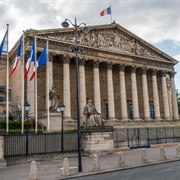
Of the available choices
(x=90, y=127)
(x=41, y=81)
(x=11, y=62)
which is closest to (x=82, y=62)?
(x=41, y=81)

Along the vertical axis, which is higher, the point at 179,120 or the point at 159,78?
the point at 159,78

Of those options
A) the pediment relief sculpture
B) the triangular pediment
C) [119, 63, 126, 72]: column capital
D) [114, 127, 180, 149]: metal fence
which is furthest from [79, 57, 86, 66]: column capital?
[114, 127, 180, 149]: metal fence

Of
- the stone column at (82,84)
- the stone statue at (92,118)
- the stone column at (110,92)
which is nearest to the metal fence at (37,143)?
the stone statue at (92,118)

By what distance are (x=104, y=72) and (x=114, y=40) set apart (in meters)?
5.55

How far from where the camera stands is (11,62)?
3700 centimetres

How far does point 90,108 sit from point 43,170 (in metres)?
8.18

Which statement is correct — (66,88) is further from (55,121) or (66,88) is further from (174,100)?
(174,100)

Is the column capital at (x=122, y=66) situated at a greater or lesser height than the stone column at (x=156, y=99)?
greater

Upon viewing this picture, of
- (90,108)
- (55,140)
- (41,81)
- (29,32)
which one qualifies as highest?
(29,32)

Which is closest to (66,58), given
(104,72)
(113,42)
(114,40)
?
(104,72)

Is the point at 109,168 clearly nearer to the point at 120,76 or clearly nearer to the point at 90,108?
the point at 90,108

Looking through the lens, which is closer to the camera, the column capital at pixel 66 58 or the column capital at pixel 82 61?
the column capital at pixel 66 58

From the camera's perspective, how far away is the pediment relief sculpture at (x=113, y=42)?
118 ft

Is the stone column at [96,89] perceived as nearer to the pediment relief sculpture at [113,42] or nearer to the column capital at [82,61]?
the column capital at [82,61]
